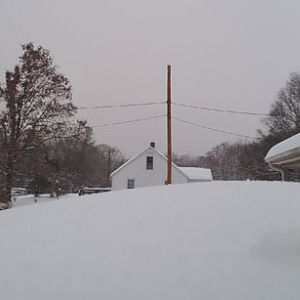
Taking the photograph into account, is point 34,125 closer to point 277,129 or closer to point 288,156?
point 288,156

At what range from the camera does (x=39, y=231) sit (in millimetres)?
6938

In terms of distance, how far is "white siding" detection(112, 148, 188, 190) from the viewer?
29328 mm

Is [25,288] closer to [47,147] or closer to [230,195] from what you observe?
[230,195]

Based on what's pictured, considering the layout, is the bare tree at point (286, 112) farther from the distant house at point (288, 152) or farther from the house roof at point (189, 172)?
the distant house at point (288, 152)

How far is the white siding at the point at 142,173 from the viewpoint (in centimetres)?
2933

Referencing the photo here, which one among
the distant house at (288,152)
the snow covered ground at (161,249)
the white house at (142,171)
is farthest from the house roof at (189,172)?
the distant house at (288,152)

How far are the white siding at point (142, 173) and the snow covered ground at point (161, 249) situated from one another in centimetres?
2101

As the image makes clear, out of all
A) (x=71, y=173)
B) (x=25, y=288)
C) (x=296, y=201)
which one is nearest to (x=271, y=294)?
(x=25, y=288)

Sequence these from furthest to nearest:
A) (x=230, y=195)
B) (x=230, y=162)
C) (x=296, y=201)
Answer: (x=230, y=162) → (x=230, y=195) → (x=296, y=201)

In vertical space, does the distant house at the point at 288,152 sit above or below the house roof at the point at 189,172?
below

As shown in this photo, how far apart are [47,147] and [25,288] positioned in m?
13.8

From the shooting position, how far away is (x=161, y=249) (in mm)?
5512

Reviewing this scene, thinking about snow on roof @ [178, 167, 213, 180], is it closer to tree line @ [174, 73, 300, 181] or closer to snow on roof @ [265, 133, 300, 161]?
tree line @ [174, 73, 300, 181]

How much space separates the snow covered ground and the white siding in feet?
68.9
